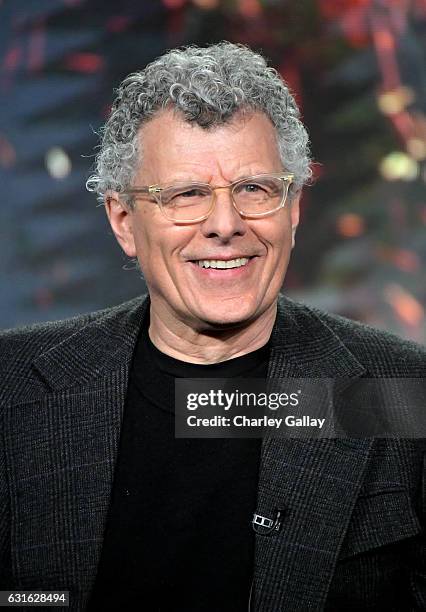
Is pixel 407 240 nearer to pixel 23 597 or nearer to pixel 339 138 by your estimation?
pixel 339 138

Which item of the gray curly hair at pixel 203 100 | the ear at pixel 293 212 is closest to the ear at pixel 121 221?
the gray curly hair at pixel 203 100

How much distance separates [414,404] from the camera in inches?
88.5

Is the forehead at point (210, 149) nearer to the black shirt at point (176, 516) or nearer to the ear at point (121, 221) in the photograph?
the ear at point (121, 221)

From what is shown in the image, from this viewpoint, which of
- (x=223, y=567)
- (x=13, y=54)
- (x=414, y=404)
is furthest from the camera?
(x=13, y=54)

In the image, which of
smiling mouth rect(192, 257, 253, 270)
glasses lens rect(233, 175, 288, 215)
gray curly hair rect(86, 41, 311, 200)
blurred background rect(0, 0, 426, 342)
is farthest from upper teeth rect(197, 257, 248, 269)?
blurred background rect(0, 0, 426, 342)

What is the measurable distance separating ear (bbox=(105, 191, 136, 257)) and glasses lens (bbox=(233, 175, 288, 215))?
322mm

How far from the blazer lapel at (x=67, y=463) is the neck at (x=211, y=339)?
12 centimetres

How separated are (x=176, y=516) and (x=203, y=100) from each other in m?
0.89

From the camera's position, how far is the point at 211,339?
2232 millimetres

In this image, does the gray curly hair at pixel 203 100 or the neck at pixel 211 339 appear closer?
the gray curly hair at pixel 203 100

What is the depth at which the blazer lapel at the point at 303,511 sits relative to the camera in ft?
6.64

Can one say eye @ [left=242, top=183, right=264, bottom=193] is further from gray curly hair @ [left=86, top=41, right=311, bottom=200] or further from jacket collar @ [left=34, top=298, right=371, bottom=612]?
jacket collar @ [left=34, top=298, right=371, bottom=612]

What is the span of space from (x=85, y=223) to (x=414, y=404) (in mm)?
1881

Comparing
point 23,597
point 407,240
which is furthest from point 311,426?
point 407,240
